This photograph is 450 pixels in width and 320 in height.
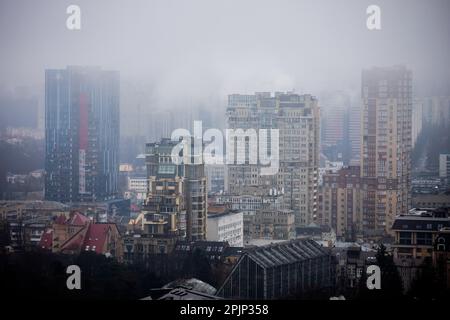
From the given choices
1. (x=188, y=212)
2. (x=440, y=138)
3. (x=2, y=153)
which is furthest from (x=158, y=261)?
(x=440, y=138)

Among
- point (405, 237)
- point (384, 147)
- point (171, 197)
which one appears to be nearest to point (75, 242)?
point (171, 197)

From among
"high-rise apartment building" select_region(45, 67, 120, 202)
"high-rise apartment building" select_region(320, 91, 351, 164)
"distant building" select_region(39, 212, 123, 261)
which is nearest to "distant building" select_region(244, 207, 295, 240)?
"high-rise apartment building" select_region(320, 91, 351, 164)

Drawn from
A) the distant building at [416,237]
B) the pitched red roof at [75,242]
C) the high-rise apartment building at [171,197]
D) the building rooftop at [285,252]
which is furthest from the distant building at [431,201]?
the pitched red roof at [75,242]

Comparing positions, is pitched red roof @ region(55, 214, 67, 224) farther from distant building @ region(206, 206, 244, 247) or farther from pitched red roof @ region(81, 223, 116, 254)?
distant building @ region(206, 206, 244, 247)

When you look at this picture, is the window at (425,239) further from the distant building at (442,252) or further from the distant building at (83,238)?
the distant building at (83,238)

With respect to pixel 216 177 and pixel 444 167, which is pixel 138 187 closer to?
pixel 216 177
